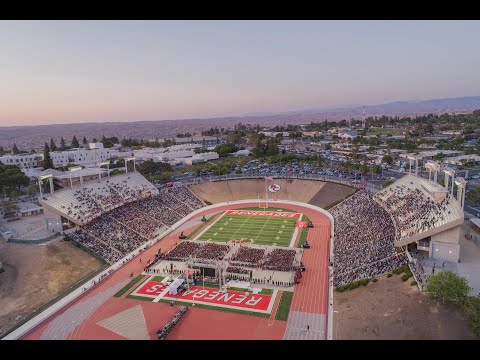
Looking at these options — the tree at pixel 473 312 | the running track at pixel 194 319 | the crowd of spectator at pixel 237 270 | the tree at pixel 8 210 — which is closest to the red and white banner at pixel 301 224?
the running track at pixel 194 319

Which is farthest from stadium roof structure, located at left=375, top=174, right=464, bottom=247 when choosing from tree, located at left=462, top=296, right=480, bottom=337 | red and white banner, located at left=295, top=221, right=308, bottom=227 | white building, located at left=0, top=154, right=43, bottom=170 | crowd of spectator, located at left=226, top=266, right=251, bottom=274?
white building, located at left=0, top=154, right=43, bottom=170

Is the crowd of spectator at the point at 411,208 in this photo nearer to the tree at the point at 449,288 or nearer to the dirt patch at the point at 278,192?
the tree at the point at 449,288

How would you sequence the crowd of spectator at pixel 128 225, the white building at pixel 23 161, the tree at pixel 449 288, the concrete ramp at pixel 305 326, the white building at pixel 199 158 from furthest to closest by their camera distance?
the white building at pixel 23 161
the white building at pixel 199 158
the crowd of spectator at pixel 128 225
the concrete ramp at pixel 305 326
the tree at pixel 449 288

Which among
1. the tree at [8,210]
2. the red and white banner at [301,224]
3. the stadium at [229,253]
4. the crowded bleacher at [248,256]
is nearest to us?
the stadium at [229,253]

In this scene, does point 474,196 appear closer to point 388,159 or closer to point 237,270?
point 388,159

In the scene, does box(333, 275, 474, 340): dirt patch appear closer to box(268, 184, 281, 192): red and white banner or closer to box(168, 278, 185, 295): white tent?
box(168, 278, 185, 295): white tent
